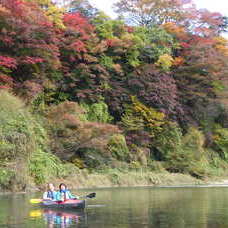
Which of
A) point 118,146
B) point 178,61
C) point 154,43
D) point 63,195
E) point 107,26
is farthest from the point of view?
point 178,61

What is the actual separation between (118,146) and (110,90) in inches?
248

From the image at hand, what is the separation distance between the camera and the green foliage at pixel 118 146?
1747 inches

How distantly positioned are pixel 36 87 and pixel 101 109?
7368 mm

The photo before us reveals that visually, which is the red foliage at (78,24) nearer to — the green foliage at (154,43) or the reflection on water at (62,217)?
the green foliage at (154,43)

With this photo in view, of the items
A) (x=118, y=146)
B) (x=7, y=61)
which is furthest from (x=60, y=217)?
(x=118, y=146)

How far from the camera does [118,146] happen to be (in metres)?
44.7

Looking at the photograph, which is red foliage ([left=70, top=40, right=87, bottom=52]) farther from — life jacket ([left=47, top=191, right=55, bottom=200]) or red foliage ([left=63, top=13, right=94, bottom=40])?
life jacket ([left=47, top=191, right=55, bottom=200])

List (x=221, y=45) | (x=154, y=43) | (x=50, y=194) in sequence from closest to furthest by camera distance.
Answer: (x=50, y=194) → (x=154, y=43) → (x=221, y=45)

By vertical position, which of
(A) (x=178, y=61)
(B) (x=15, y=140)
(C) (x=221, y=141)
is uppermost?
(A) (x=178, y=61)

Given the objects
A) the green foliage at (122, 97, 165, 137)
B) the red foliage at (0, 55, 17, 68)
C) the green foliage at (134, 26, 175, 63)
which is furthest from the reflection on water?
the green foliage at (134, 26, 175, 63)

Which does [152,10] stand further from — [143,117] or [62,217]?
[62,217]

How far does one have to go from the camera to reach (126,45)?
49281 mm

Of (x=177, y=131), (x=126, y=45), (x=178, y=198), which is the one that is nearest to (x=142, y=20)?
(x=126, y=45)

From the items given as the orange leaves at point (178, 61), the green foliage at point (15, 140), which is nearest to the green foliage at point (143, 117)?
the orange leaves at point (178, 61)
